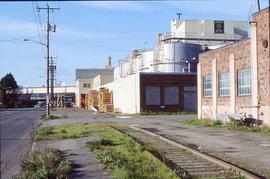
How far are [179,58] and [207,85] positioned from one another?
33.0 m

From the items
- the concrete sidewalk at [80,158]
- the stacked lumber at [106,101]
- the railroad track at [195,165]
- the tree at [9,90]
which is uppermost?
the tree at [9,90]

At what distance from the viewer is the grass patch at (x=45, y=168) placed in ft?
39.5

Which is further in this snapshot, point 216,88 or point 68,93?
point 68,93

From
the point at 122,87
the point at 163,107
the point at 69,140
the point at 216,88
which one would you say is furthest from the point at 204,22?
the point at 69,140

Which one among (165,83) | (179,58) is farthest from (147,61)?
(165,83)

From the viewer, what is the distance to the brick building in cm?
2750

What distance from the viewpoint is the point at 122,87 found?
69.5 metres

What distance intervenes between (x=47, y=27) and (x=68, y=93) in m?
121

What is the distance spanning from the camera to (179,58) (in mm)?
71188

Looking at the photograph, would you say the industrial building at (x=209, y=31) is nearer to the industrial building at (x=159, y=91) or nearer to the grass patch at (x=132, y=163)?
the industrial building at (x=159, y=91)

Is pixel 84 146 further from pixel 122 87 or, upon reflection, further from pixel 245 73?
pixel 122 87

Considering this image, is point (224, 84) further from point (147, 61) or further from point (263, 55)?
point (147, 61)

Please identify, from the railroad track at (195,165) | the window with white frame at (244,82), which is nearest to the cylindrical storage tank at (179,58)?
the window with white frame at (244,82)

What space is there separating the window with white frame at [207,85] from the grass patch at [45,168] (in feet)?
78.9
